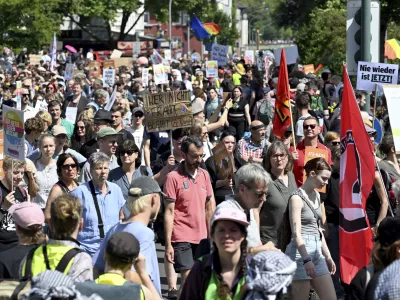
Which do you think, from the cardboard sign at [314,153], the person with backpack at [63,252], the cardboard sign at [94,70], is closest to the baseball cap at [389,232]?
the person with backpack at [63,252]

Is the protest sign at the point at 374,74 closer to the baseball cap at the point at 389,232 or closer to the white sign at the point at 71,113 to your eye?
the white sign at the point at 71,113

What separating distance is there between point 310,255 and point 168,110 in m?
4.30

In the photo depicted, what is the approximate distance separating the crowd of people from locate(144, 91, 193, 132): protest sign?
0.30 metres

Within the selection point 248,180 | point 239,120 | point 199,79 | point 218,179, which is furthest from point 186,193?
point 199,79

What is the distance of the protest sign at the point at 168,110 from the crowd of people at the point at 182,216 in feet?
0.97

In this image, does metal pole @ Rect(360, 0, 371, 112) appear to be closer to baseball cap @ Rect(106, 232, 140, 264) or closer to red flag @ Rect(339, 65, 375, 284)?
red flag @ Rect(339, 65, 375, 284)

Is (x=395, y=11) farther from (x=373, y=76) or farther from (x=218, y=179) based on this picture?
(x=218, y=179)

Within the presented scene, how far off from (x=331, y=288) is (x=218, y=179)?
9.96ft

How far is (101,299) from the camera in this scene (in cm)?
503

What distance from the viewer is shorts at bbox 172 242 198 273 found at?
9250 millimetres

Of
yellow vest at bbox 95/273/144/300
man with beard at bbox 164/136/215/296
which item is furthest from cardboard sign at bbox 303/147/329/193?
yellow vest at bbox 95/273/144/300

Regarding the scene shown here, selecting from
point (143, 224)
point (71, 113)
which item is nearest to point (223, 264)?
point (143, 224)

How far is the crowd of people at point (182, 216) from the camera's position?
519 cm

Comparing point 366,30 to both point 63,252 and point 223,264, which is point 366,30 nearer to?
point 63,252
